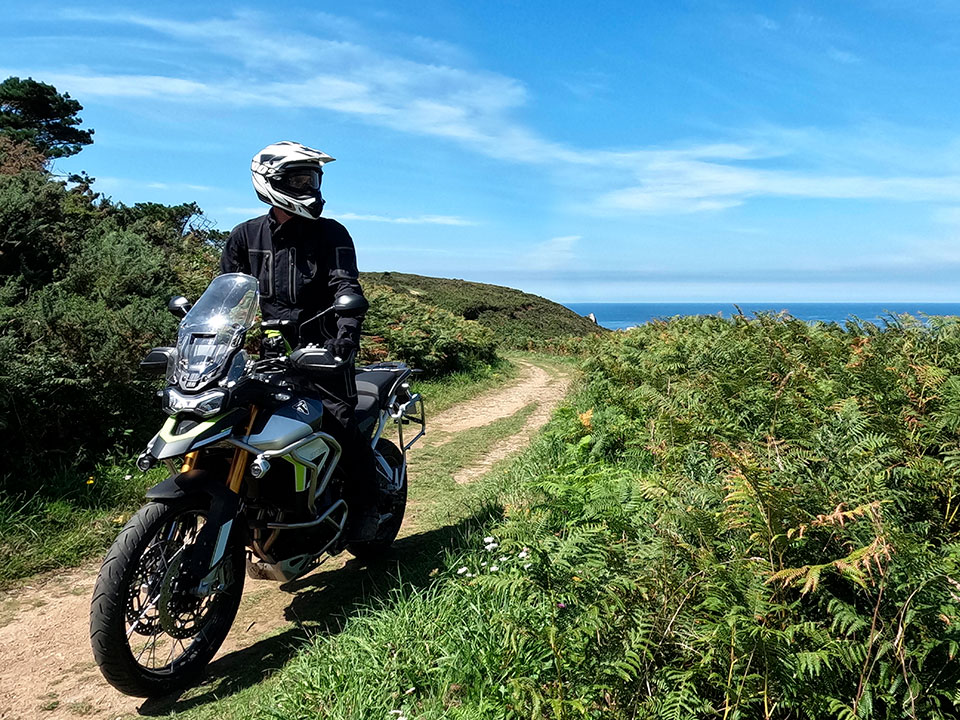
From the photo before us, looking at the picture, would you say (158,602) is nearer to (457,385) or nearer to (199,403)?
(199,403)

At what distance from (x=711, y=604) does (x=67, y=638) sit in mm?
3711

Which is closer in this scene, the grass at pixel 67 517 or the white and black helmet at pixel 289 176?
the white and black helmet at pixel 289 176

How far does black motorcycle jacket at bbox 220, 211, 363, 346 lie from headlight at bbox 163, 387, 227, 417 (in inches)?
43.3

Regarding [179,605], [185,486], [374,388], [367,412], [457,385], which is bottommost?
[179,605]

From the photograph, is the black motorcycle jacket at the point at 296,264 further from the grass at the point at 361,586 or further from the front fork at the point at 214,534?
the grass at the point at 361,586

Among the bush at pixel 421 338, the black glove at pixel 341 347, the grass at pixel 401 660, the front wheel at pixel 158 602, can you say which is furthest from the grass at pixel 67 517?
the bush at pixel 421 338

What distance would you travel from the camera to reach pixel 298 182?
4.15 meters

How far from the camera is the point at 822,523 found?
275 cm

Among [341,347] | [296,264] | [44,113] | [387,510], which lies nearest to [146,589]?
[341,347]

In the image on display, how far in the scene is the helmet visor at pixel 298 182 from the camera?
411cm

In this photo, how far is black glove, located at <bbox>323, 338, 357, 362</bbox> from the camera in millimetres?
4070

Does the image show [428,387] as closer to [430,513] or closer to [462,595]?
[430,513]

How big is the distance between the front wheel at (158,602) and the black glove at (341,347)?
3.51 ft

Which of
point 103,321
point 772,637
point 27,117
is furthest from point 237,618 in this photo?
point 27,117
